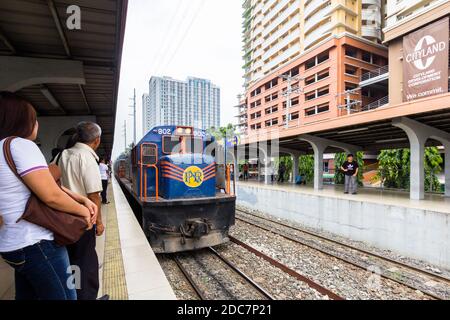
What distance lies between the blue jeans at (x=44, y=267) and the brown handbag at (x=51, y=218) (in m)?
0.08

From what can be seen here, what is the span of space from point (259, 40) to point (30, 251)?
55.1 m

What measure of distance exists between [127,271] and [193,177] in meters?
2.79

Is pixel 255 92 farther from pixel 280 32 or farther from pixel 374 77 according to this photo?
pixel 374 77

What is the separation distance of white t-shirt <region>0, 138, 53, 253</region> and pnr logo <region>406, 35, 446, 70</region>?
17.2m

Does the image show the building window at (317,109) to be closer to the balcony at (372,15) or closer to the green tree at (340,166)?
the green tree at (340,166)

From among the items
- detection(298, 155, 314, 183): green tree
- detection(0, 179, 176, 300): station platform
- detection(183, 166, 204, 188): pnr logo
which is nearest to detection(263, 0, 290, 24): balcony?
detection(298, 155, 314, 183): green tree

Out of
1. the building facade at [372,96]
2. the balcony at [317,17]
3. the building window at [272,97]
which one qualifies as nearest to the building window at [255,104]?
the building facade at [372,96]

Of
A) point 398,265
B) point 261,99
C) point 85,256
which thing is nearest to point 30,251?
point 85,256

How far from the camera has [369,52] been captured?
108 feet

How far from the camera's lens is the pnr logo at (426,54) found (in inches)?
507

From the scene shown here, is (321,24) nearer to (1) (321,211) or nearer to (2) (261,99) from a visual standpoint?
(2) (261,99)

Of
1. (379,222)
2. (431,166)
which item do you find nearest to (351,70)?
(431,166)

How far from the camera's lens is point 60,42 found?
5.25 meters

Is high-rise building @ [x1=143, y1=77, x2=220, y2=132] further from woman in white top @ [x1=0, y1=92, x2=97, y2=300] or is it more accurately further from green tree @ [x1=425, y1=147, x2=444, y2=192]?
woman in white top @ [x1=0, y1=92, x2=97, y2=300]
